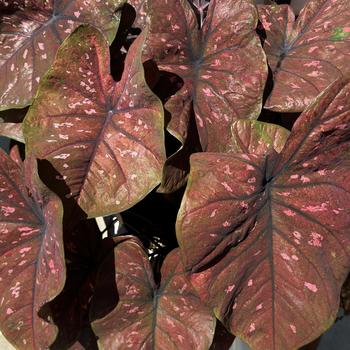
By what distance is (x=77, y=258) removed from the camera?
1115 millimetres

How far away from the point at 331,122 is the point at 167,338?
19.5 inches

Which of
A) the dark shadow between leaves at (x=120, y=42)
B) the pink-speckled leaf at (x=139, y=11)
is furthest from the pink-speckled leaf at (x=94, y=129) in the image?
the pink-speckled leaf at (x=139, y=11)

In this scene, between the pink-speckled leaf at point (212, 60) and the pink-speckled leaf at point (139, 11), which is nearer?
the pink-speckled leaf at point (212, 60)

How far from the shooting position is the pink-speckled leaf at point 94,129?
3.03ft

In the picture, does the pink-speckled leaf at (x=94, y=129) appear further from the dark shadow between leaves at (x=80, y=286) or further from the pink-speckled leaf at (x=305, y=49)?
the pink-speckled leaf at (x=305, y=49)

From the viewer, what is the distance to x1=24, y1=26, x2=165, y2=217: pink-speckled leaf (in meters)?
0.92

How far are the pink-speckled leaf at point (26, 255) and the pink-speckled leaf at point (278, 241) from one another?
0.22 m

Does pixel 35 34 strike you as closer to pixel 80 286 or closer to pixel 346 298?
pixel 80 286

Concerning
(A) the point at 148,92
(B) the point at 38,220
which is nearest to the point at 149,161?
(A) the point at 148,92

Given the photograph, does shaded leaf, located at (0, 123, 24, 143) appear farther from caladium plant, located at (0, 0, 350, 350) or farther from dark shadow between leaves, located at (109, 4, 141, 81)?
dark shadow between leaves, located at (109, 4, 141, 81)

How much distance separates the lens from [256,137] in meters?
A: 0.91

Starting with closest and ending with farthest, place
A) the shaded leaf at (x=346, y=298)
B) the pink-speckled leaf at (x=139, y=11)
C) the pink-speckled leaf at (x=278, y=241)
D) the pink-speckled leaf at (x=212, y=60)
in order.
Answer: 1. the pink-speckled leaf at (x=278, y=241)
2. the pink-speckled leaf at (x=212, y=60)
3. the pink-speckled leaf at (x=139, y=11)
4. the shaded leaf at (x=346, y=298)

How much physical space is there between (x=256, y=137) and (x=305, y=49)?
1.07 ft

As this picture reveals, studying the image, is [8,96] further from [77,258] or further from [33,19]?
[77,258]
